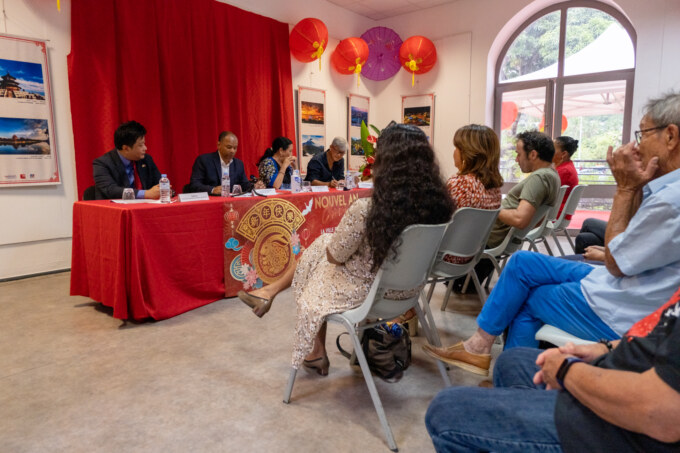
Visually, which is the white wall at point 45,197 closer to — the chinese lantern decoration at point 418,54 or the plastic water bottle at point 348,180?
the plastic water bottle at point 348,180

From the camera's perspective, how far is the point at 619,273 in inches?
50.6

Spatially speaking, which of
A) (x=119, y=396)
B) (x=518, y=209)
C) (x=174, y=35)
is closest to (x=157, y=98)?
(x=174, y=35)

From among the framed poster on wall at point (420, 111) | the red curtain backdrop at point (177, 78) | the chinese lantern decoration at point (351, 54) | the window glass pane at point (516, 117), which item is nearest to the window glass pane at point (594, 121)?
the window glass pane at point (516, 117)

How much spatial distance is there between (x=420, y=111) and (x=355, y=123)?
105 centimetres

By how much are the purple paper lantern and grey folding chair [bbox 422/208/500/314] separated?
→ 4846 mm

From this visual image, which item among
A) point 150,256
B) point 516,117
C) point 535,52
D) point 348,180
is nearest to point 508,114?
point 516,117

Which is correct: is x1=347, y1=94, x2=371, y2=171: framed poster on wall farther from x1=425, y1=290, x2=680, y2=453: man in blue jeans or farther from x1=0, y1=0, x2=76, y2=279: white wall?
x1=425, y1=290, x2=680, y2=453: man in blue jeans

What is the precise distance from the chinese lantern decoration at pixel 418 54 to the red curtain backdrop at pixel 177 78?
170cm

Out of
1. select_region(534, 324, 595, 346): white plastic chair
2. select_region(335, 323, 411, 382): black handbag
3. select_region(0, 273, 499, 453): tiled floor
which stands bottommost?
select_region(0, 273, 499, 453): tiled floor

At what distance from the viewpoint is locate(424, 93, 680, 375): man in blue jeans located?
1144 mm

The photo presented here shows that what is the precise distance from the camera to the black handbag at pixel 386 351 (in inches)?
78.5

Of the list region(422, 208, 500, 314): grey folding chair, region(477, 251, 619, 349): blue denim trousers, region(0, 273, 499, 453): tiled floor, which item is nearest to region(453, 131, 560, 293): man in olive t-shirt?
region(422, 208, 500, 314): grey folding chair

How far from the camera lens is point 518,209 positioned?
2.56 metres

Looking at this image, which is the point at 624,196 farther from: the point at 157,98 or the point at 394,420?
the point at 157,98
